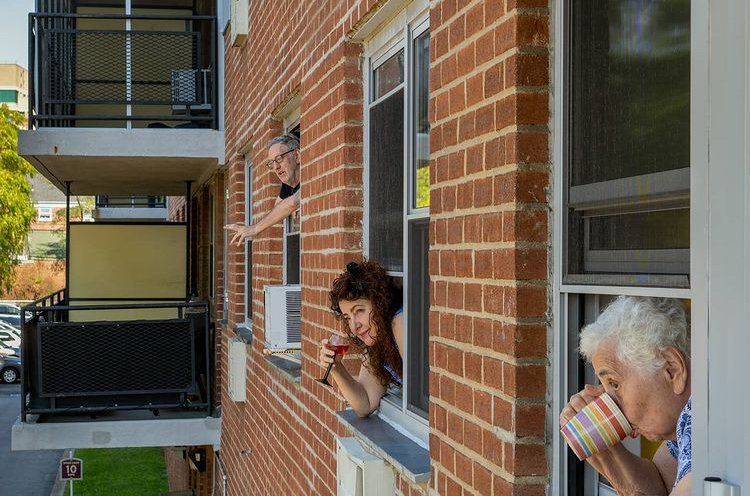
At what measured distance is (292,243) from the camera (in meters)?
7.16

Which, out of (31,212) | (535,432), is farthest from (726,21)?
(31,212)

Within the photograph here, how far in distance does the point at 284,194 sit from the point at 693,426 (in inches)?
190

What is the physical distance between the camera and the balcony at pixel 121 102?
36.4ft

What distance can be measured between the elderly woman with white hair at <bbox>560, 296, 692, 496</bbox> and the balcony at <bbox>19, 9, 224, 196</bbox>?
841 centimetres

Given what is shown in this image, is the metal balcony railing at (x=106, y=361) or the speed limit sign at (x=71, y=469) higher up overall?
the metal balcony railing at (x=106, y=361)

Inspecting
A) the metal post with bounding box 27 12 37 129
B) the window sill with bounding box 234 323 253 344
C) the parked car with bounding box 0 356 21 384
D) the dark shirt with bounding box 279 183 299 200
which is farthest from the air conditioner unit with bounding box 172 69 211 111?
the parked car with bounding box 0 356 21 384

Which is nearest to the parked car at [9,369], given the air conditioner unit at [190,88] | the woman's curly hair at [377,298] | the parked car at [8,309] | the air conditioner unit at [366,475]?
the parked car at [8,309]

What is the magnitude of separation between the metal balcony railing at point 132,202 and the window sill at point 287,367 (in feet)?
59.0

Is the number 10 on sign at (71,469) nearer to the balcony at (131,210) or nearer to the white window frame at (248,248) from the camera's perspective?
the balcony at (131,210)

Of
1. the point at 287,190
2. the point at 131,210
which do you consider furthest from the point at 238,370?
the point at 131,210

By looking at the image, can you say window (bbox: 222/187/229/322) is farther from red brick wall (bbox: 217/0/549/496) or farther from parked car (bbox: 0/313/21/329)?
parked car (bbox: 0/313/21/329)

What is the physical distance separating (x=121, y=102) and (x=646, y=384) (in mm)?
9720

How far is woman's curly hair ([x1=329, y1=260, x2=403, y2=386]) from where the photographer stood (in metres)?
4.20

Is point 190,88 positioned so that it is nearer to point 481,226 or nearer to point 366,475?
point 366,475
